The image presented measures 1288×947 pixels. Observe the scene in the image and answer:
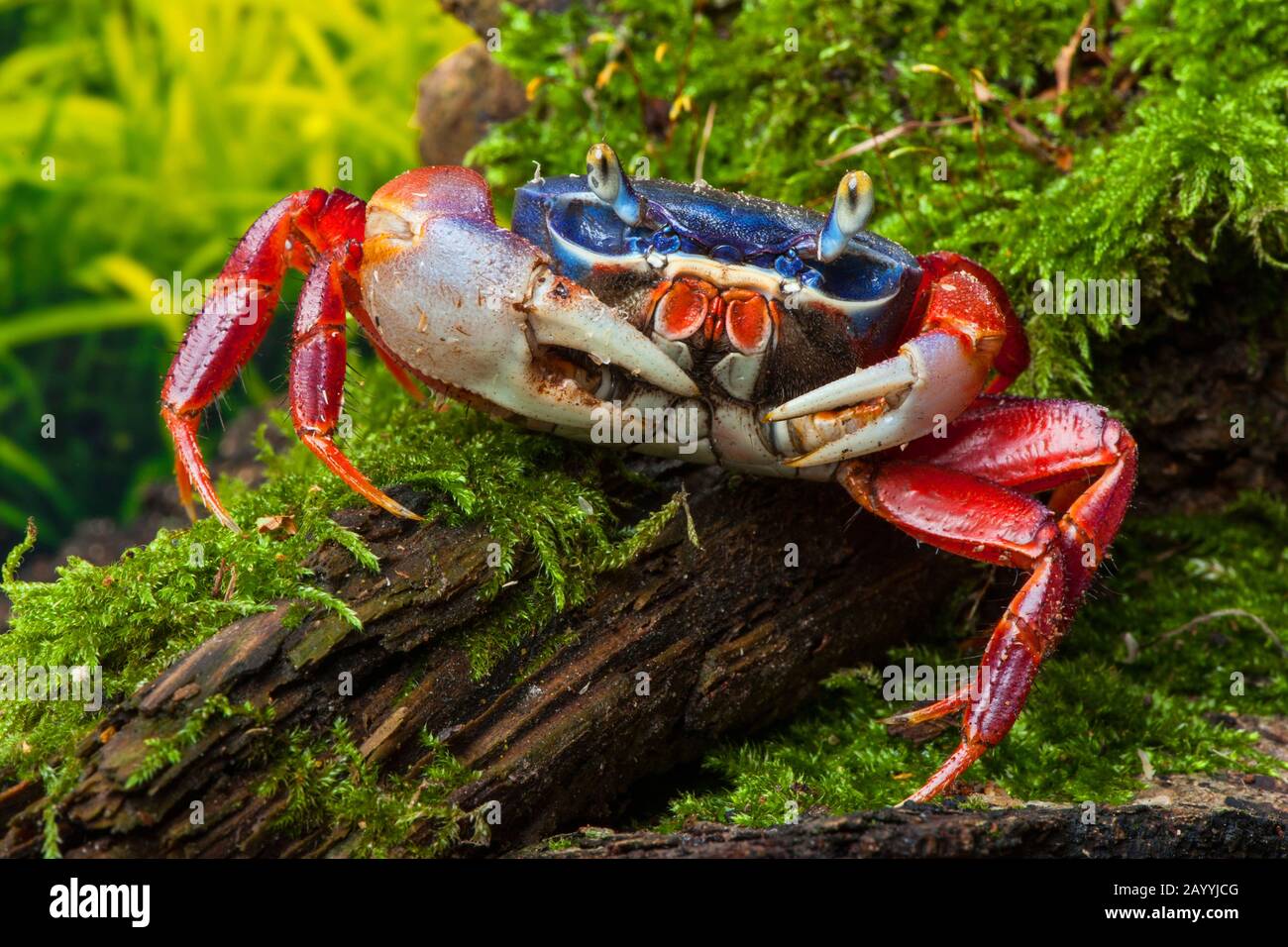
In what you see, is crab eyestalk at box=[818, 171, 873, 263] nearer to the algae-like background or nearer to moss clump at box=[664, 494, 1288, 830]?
the algae-like background

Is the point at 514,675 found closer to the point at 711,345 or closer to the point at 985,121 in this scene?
the point at 711,345

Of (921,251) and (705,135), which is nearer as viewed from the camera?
(921,251)

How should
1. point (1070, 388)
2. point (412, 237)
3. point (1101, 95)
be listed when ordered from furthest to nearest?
point (1101, 95) < point (1070, 388) < point (412, 237)

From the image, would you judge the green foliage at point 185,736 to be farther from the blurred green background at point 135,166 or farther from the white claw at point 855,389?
the blurred green background at point 135,166

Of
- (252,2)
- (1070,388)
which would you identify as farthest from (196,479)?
(252,2)

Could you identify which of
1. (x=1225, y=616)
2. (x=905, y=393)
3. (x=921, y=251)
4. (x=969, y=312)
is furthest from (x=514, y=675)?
(x=1225, y=616)
